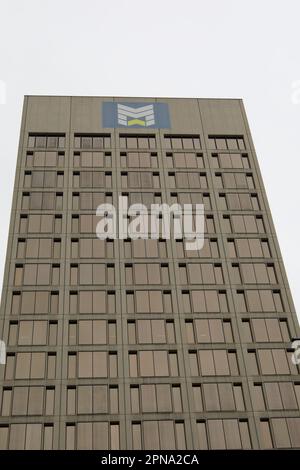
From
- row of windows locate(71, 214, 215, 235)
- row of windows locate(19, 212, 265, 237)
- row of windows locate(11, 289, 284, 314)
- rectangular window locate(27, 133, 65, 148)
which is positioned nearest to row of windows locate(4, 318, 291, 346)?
row of windows locate(11, 289, 284, 314)

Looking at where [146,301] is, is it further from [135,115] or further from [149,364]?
[135,115]

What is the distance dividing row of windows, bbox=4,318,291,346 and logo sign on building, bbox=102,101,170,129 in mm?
30375

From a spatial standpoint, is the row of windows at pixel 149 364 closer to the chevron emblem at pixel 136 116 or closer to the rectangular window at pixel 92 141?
the rectangular window at pixel 92 141

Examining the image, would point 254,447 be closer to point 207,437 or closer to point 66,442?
point 207,437

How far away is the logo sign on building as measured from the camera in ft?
281

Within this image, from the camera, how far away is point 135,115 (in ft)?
285

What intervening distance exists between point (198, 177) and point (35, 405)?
1403 inches

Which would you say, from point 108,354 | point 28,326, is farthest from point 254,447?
point 28,326

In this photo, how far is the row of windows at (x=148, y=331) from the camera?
213ft

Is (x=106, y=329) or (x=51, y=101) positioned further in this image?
(x=51, y=101)

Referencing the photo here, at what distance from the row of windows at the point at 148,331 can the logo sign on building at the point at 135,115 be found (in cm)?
3038

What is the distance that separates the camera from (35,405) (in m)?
60.0

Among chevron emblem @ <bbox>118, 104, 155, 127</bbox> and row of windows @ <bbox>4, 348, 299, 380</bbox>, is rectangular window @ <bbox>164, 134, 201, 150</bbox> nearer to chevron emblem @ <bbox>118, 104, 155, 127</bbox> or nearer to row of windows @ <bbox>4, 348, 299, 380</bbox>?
chevron emblem @ <bbox>118, 104, 155, 127</bbox>

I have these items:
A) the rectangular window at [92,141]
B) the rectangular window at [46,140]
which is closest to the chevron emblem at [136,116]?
the rectangular window at [92,141]
